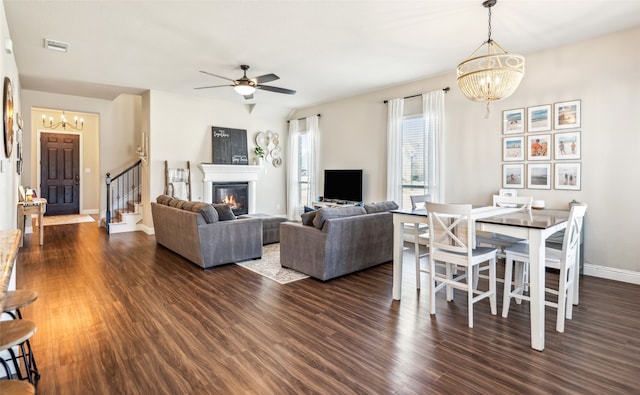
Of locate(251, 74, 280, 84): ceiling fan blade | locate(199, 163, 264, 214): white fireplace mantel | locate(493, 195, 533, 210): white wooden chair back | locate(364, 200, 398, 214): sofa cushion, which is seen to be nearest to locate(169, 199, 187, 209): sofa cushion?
locate(251, 74, 280, 84): ceiling fan blade

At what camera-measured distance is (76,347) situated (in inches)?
100

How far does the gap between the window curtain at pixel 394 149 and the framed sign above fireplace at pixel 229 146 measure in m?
3.71

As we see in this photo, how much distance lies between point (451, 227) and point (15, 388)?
9.39 feet

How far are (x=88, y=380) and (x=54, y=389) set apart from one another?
168 mm

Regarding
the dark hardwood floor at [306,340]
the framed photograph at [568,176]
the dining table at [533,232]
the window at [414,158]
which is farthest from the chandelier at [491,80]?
the window at [414,158]

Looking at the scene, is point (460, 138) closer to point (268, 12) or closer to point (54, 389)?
point (268, 12)

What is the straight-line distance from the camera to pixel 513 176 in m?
5.00

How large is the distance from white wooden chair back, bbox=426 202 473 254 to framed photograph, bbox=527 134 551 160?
104 inches

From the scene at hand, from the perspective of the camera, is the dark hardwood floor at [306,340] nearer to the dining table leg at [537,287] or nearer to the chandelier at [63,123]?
the dining table leg at [537,287]

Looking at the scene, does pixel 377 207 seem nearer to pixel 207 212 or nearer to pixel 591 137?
pixel 207 212

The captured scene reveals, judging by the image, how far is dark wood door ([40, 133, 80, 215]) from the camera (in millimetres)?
9414

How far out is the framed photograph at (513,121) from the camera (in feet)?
16.1

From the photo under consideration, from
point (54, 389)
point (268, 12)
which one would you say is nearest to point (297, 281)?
point (54, 389)

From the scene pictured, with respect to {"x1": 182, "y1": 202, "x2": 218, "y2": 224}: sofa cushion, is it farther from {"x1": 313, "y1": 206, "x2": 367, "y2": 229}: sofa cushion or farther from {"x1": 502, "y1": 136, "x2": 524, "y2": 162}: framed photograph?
{"x1": 502, "y1": 136, "x2": 524, "y2": 162}: framed photograph
